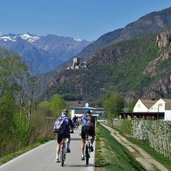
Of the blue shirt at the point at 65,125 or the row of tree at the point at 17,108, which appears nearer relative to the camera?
the blue shirt at the point at 65,125

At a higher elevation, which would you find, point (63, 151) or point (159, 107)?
point (159, 107)

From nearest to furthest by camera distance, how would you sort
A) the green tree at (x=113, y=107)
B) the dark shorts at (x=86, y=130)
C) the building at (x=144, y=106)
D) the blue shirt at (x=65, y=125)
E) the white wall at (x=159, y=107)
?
the blue shirt at (x=65, y=125)
the dark shorts at (x=86, y=130)
the green tree at (x=113, y=107)
the white wall at (x=159, y=107)
the building at (x=144, y=106)

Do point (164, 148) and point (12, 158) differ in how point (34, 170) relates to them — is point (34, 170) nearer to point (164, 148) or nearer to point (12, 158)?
point (12, 158)

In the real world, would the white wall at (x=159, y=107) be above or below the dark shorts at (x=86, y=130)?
above

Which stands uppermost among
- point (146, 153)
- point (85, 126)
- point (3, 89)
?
point (3, 89)

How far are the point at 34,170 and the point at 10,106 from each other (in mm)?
10441

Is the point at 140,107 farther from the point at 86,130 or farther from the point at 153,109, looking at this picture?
the point at 86,130

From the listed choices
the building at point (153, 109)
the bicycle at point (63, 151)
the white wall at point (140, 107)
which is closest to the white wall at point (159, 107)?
the building at point (153, 109)

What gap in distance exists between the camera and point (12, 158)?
18.9 m

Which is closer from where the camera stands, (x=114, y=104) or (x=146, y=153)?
(x=146, y=153)

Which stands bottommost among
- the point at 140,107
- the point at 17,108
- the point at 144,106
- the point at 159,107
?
the point at 17,108

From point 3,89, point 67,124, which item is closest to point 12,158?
point 67,124

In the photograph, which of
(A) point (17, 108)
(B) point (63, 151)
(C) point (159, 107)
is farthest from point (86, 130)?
(C) point (159, 107)

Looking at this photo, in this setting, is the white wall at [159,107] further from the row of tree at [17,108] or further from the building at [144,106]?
the row of tree at [17,108]
